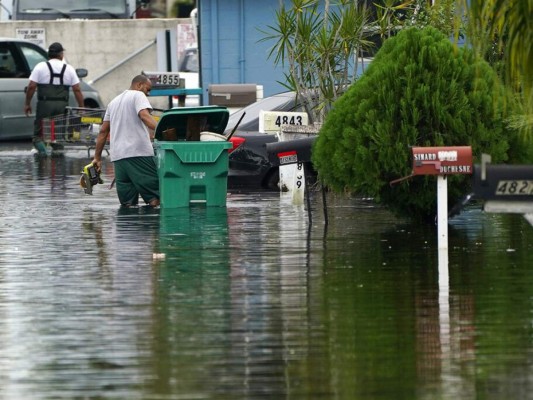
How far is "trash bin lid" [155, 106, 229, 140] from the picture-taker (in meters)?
17.5

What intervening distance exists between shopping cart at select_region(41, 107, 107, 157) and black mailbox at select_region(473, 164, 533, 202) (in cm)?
1528

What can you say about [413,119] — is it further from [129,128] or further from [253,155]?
[253,155]

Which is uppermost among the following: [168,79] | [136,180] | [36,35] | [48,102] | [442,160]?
[36,35]

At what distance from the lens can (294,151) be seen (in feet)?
52.2

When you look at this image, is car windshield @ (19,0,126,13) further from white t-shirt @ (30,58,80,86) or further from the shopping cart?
the shopping cart

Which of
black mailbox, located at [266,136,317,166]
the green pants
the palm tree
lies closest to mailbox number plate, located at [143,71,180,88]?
the green pants

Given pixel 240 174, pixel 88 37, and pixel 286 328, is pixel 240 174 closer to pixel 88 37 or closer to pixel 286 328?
pixel 286 328

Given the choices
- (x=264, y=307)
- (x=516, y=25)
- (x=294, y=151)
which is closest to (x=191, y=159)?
(x=294, y=151)

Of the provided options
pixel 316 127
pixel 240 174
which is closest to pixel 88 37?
pixel 240 174

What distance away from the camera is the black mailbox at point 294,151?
52.0ft

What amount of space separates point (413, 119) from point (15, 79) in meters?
16.5

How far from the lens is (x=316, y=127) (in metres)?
17.9

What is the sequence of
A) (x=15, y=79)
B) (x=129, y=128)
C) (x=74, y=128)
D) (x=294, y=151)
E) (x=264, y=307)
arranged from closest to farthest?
(x=264, y=307)
(x=294, y=151)
(x=129, y=128)
(x=74, y=128)
(x=15, y=79)

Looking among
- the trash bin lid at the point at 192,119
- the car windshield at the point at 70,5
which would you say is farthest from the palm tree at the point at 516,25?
the car windshield at the point at 70,5
